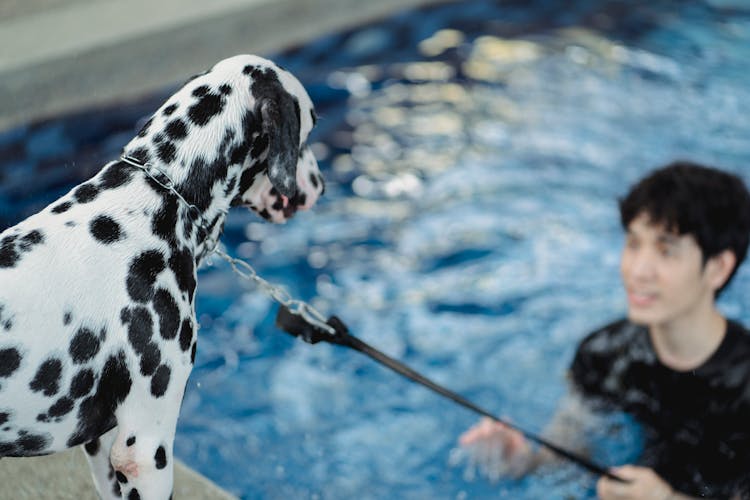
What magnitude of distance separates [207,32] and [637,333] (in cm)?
407

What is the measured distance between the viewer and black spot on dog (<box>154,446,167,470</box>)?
2.09 meters

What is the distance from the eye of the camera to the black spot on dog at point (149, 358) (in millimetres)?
2070

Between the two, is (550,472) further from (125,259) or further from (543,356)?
(125,259)

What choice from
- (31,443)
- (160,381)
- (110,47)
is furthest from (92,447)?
(110,47)

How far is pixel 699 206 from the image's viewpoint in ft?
11.3

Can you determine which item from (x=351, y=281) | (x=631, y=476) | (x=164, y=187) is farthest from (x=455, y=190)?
(x=164, y=187)

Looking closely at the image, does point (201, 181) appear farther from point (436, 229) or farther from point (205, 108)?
point (436, 229)

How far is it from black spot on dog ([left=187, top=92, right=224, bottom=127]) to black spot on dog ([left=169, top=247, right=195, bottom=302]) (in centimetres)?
31

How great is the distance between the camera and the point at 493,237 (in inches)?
227

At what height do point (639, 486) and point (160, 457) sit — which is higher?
point (160, 457)

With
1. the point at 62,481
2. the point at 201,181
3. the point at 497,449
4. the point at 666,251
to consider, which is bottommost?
the point at 497,449

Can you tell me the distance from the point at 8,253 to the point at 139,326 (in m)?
0.31

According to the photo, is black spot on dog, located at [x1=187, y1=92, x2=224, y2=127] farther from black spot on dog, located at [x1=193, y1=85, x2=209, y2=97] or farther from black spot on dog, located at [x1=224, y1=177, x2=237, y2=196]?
black spot on dog, located at [x1=224, y1=177, x2=237, y2=196]

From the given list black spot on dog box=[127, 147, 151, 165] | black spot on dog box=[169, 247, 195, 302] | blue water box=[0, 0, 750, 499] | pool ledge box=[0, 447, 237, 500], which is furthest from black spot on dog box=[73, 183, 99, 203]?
pool ledge box=[0, 447, 237, 500]
